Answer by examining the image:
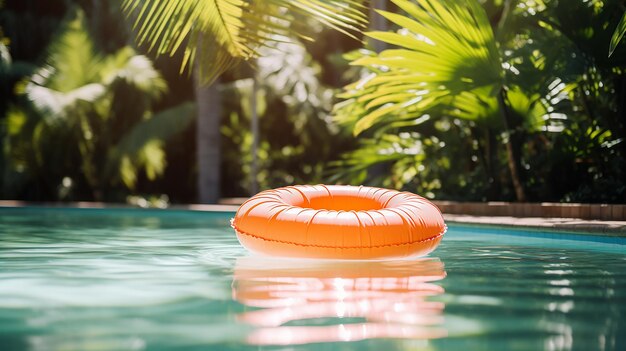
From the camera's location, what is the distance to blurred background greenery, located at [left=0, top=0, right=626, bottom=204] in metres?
10.2

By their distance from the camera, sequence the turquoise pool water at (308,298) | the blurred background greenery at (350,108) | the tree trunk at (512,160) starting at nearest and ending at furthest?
1. the turquoise pool water at (308,298)
2. the blurred background greenery at (350,108)
3. the tree trunk at (512,160)

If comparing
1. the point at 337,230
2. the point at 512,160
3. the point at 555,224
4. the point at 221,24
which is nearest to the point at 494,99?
the point at 512,160

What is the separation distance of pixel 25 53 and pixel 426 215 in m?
15.4

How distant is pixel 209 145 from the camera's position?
53.8ft

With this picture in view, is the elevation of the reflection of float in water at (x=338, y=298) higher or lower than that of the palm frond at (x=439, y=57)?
lower

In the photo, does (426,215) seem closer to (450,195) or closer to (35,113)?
Answer: (450,195)

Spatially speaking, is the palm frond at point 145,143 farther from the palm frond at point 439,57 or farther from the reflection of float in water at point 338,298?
the reflection of float in water at point 338,298

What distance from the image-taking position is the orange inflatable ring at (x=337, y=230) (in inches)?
266

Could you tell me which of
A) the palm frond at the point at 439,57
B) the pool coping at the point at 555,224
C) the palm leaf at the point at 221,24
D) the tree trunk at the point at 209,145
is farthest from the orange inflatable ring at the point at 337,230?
the tree trunk at the point at 209,145

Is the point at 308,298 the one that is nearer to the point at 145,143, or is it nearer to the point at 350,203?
the point at 350,203

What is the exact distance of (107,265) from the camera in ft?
22.2

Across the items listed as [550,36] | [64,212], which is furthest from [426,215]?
[64,212]

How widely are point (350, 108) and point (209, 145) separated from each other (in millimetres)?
5510

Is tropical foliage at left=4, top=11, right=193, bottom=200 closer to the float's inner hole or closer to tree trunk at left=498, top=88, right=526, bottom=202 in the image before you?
tree trunk at left=498, top=88, right=526, bottom=202
